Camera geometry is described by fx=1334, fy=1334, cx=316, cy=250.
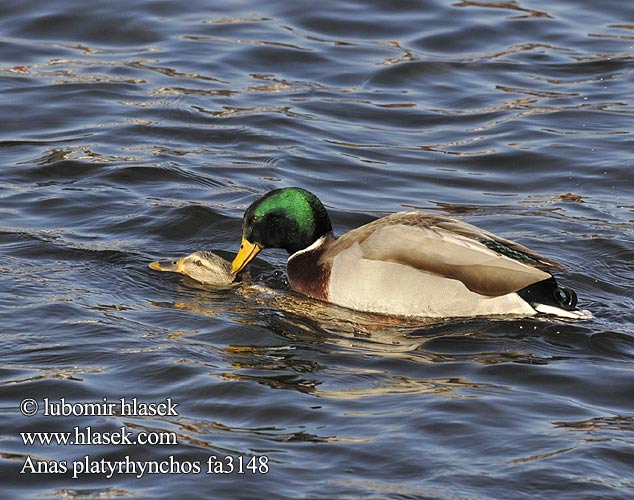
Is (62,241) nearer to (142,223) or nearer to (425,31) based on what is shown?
(142,223)

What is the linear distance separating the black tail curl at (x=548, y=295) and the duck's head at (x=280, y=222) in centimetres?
150

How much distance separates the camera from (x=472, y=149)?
1137cm

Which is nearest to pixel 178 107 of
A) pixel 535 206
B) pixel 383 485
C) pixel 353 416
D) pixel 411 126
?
pixel 411 126

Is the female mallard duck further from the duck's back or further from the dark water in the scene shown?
the dark water

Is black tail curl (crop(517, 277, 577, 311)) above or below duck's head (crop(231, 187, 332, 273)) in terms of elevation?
below

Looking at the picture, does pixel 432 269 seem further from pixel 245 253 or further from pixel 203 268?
pixel 203 268

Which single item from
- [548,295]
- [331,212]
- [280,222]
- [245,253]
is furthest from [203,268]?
[548,295]

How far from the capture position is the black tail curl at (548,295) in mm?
7770

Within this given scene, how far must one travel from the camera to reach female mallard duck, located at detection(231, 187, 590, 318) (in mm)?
7770

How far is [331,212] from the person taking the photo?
988 centimetres

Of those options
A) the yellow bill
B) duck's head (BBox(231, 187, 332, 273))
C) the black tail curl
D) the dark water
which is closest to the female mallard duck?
the black tail curl

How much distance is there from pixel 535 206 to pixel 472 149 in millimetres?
1444

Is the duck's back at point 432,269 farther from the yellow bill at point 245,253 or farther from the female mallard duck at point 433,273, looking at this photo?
the yellow bill at point 245,253

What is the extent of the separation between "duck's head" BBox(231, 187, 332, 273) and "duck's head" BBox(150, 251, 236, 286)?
0.10 meters
